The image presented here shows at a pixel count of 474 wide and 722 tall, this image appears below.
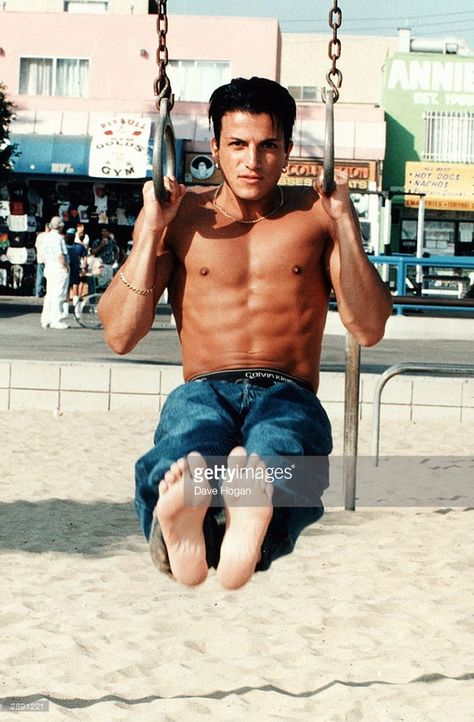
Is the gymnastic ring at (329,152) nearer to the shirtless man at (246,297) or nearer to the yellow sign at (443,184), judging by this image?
the shirtless man at (246,297)

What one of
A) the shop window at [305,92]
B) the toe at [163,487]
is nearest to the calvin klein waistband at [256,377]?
the toe at [163,487]

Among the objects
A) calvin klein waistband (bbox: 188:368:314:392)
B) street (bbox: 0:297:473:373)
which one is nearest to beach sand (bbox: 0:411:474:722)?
calvin klein waistband (bbox: 188:368:314:392)

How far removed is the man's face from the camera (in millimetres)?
3508

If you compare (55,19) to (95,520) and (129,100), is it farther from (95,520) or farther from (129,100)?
(95,520)

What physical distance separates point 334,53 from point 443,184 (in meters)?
30.1

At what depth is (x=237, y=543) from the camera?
3236 millimetres

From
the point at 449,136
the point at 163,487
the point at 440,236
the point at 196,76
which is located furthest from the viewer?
the point at 449,136

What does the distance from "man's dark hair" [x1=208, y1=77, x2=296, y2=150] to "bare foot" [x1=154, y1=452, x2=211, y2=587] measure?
95 centimetres

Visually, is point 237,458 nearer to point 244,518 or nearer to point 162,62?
point 244,518

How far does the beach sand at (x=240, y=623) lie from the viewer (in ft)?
14.9

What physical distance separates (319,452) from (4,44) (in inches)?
1251

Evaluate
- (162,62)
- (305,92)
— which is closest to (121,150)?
(305,92)

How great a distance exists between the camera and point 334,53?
12.2 ft

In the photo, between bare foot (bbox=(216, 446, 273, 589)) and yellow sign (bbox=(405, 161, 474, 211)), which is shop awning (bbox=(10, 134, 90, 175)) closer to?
yellow sign (bbox=(405, 161, 474, 211))
